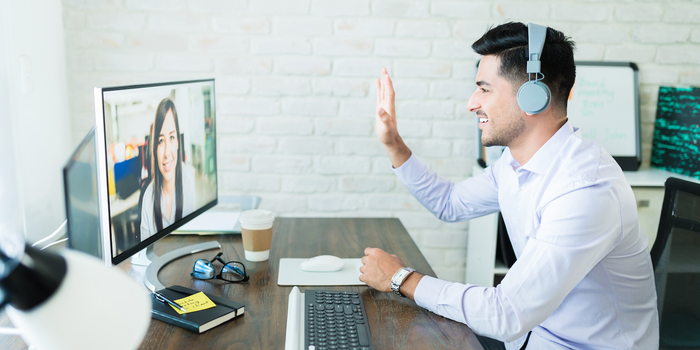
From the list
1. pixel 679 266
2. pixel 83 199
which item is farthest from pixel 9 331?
pixel 679 266

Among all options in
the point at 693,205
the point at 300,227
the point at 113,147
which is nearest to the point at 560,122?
the point at 693,205

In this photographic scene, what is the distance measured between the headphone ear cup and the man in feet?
0.15

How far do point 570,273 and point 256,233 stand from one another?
2.26 feet

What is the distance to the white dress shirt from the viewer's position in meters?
0.92

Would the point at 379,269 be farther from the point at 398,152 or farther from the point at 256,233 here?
the point at 398,152

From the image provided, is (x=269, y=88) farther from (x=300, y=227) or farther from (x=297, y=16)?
(x=300, y=227)

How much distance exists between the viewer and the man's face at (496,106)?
3.83 feet

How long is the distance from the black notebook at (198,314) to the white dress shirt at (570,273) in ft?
1.16

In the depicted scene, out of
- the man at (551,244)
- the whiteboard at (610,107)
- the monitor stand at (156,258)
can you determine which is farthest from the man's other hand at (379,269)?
the whiteboard at (610,107)

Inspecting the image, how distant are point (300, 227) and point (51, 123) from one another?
1014mm

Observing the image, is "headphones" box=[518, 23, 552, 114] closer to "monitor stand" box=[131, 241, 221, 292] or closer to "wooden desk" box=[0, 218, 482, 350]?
"wooden desk" box=[0, 218, 482, 350]

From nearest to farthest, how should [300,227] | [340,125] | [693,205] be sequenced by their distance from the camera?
[693,205]
[300,227]
[340,125]

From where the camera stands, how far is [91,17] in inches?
76.3

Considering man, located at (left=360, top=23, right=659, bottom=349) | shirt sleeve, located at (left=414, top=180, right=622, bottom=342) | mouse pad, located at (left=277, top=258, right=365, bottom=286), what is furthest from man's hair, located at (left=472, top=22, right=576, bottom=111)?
mouse pad, located at (left=277, top=258, right=365, bottom=286)
